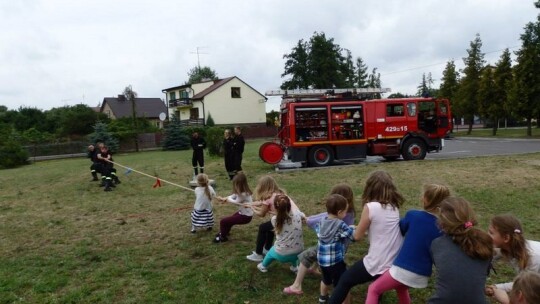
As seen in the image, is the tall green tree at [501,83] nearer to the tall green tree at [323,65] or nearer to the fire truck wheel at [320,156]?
the fire truck wheel at [320,156]

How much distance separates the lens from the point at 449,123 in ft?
56.8

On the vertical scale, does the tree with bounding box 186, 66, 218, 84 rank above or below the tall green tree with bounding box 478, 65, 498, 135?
above

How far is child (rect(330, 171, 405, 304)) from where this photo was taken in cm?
383

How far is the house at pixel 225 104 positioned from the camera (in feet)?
184

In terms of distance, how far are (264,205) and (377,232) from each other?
1876 mm

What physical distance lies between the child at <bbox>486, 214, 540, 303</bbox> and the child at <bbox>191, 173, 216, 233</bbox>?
5.05 meters

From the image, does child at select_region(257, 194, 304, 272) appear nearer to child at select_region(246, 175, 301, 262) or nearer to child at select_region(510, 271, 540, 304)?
child at select_region(246, 175, 301, 262)

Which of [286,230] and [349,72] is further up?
[349,72]

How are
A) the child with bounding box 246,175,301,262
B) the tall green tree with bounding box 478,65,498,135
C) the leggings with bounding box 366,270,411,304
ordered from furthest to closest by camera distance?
the tall green tree with bounding box 478,65,498,135 → the child with bounding box 246,175,301,262 → the leggings with bounding box 366,270,411,304

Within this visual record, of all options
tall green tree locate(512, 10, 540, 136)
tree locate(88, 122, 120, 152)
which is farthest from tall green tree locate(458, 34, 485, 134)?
tree locate(88, 122, 120, 152)

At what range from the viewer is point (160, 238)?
761cm

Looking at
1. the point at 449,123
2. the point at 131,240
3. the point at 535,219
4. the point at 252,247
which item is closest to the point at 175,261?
the point at 252,247

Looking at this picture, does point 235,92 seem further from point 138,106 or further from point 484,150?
point 484,150

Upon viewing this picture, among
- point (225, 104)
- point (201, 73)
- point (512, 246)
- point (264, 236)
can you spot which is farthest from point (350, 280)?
point (201, 73)
